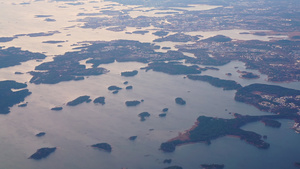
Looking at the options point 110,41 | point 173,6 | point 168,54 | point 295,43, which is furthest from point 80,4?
point 295,43

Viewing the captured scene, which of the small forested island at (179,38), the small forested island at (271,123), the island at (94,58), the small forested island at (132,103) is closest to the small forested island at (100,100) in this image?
the small forested island at (132,103)

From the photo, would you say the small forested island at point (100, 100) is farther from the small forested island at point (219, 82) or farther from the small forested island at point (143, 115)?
the small forested island at point (219, 82)

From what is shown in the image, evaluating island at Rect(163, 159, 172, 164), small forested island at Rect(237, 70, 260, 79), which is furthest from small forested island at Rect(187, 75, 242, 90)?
island at Rect(163, 159, 172, 164)

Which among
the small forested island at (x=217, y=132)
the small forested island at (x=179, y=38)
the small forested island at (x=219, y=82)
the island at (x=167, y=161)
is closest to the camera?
the island at (x=167, y=161)

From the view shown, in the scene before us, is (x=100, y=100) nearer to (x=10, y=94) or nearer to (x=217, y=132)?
(x=10, y=94)

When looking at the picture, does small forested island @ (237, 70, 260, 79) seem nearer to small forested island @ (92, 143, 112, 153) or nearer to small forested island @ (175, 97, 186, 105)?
small forested island @ (175, 97, 186, 105)

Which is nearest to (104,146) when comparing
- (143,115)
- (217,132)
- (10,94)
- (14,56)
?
(143,115)
